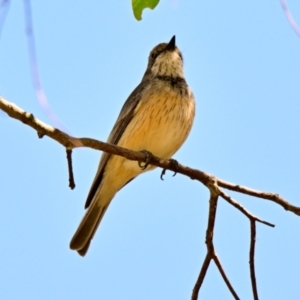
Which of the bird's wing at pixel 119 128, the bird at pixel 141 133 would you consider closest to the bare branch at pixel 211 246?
the bird at pixel 141 133

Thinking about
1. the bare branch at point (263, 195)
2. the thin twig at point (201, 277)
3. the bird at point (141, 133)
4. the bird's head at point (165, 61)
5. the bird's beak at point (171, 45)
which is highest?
the bird's beak at point (171, 45)

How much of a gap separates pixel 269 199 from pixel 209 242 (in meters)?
0.55

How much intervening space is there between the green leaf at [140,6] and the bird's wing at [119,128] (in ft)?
12.5

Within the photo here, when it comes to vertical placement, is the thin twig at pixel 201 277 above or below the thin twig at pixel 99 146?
below

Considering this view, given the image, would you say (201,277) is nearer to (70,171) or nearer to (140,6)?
(70,171)

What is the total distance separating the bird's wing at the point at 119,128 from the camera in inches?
279

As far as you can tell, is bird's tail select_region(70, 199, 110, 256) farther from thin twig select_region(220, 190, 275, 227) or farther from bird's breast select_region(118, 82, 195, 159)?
thin twig select_region(220, 190, 275, 227)

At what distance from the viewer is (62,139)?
3854 millimetres

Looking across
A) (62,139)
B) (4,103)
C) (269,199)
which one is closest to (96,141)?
(62,139)

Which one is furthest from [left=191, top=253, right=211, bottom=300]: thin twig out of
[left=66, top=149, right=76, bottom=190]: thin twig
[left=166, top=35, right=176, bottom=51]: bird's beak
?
[left=166, top=35, right=176, bottom=51]: bird's beak

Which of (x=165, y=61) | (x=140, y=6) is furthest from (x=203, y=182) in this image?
(x=165, y=61)

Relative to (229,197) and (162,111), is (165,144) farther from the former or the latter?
(229,197)

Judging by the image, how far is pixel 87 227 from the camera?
23.5 ft

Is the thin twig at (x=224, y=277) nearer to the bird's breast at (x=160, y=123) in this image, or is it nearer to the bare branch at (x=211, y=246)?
the bare branch at (x=211, y=246)
